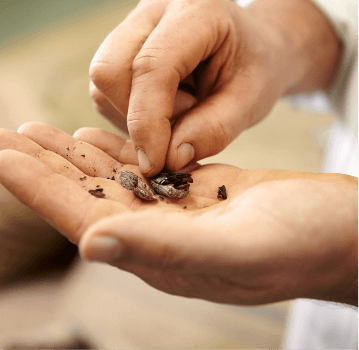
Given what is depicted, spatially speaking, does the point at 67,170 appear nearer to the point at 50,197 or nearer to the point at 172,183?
the point at 50,197

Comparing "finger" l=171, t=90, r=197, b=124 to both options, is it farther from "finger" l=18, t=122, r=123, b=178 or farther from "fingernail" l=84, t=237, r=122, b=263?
"fingernail" l=84, t=237, r=122, b=263

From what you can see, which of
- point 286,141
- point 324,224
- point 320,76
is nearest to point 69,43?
point 320,76

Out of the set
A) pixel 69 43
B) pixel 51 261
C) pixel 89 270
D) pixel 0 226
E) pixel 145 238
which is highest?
pixel 69 43

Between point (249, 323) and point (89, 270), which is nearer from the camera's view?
point (249, 323)

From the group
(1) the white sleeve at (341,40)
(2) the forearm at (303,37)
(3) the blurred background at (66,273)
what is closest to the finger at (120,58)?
(3) the blurred background at (66,273)

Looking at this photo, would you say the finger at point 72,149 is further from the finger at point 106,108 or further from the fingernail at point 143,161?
the finger at point 106,108

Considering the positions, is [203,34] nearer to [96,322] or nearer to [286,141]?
[96,322]
